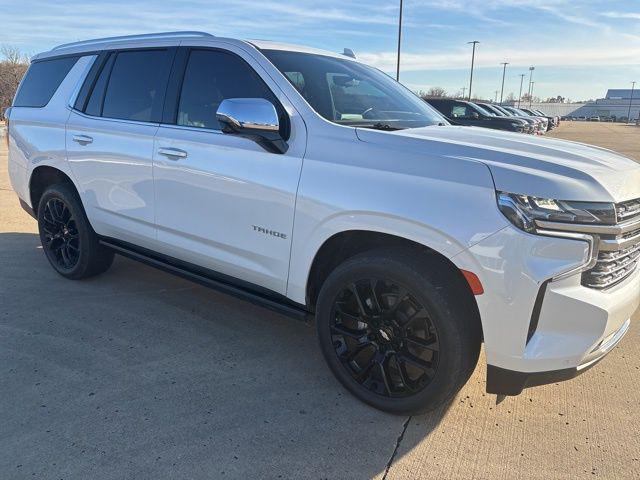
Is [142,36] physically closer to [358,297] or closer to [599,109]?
[358,297]

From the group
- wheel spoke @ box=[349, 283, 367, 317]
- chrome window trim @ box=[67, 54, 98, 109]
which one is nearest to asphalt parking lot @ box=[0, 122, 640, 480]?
wheel spoke @ box=[349, 283, 367, 317]

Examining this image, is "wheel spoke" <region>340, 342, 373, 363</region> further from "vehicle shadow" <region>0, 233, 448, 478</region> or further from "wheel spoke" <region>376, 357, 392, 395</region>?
"vehicle shadow" <region>0, 233, 448, 478</region>

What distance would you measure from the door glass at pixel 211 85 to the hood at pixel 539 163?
0.95 metres

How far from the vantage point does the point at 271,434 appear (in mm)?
2736

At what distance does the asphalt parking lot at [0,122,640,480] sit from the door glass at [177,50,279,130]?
1.54m

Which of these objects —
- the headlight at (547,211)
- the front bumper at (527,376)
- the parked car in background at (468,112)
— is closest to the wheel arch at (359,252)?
the front bumper at (527,376)

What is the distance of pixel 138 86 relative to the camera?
4.04m

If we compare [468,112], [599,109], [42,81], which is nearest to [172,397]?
[42,81]

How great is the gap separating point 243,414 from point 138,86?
2.59 m

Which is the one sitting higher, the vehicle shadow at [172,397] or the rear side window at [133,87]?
the rear side window at [133,87]

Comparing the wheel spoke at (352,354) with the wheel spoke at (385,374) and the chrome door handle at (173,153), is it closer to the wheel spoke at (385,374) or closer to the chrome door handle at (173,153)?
the wheel spoke at (385,374)

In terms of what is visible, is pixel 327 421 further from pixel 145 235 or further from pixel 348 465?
pixel 145 235

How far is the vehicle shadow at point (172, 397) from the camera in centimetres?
253

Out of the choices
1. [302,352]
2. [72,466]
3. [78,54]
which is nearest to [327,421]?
[302,352]
